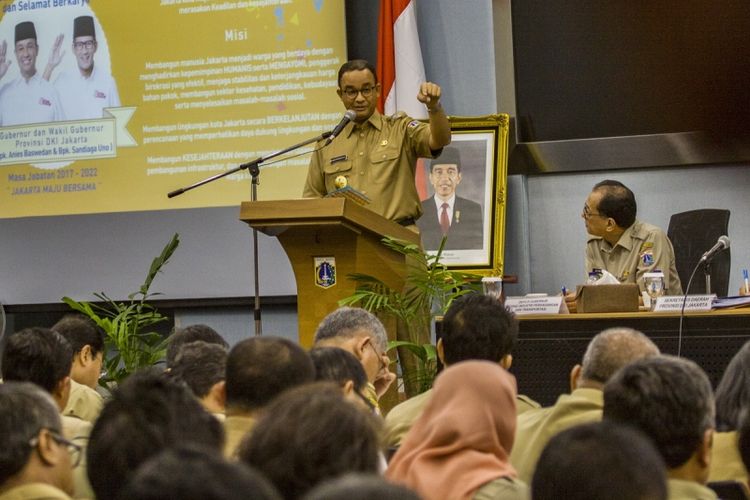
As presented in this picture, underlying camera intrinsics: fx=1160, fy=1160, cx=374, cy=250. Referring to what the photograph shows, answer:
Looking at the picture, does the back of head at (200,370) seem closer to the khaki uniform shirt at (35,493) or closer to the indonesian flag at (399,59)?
the khaki uniform shirt at (35,493)

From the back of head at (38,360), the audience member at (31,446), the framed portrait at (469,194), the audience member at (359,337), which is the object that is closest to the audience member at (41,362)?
the back of head at (38,360)

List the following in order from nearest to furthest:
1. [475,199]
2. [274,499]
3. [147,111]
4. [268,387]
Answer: [274,499]
[268,387]
[475,199]
[147,111]

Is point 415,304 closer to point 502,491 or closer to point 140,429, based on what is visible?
point 502,491

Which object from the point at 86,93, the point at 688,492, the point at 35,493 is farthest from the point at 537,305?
the point at 86,93

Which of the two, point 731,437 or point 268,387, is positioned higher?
point 268,387

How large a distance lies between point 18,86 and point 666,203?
14.1ft

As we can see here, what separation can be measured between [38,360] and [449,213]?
4.02 m

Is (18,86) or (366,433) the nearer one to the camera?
(366,433)

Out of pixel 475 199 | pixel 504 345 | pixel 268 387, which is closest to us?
pixel 268 387

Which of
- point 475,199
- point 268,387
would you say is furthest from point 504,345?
point 475,199

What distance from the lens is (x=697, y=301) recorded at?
14.9 feet

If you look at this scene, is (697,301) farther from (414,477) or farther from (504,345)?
(414,477)

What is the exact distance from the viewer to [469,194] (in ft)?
23.0

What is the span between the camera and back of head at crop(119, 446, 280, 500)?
45.1 inches
